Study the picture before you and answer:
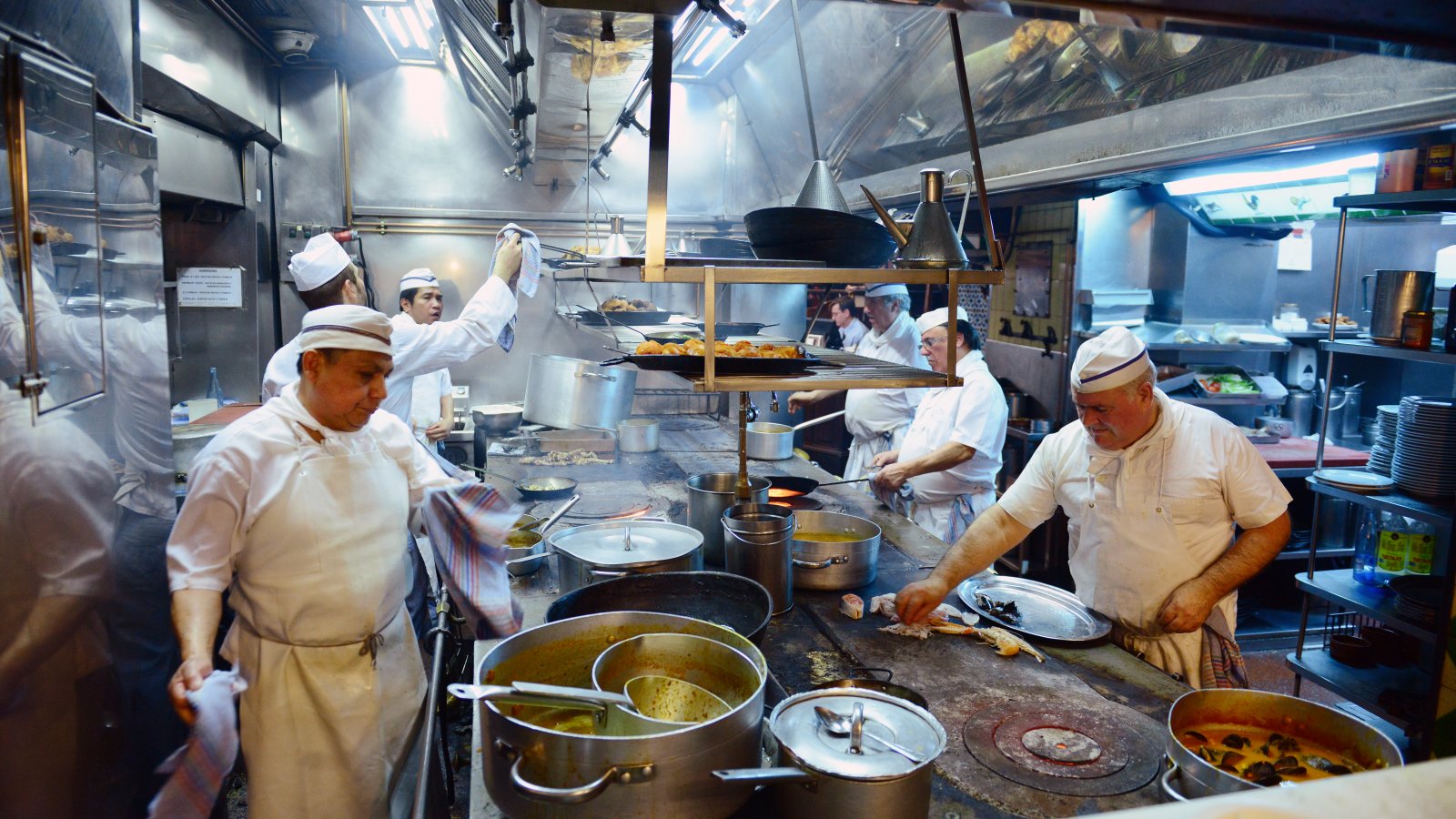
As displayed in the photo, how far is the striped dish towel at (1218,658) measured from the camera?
2.39 meters

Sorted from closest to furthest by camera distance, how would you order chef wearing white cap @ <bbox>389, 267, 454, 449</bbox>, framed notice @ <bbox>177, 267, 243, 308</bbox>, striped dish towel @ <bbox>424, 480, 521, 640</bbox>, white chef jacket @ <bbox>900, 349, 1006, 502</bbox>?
striped dish towel @ <bbox>424, 480, 521, 640</bbox>
white chef jacket @ <bbox>900, 349, 1006, 502</bbox>
chef wearing white cap @ <bbox>389, 267, 454, 449</bbox>
framed notice @ <bbox>177, 267, 243, 308</bbox>

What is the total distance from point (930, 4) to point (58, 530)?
6.45 feet

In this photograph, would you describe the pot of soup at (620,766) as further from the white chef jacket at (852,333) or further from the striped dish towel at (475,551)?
the white chef jacket at (852,333)

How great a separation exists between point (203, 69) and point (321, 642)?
12.8 feet

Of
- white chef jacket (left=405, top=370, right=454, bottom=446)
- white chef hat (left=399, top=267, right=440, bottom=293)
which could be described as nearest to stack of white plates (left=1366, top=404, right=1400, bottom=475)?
white chef hat (left=399, top=267, right=440, bottom=293)

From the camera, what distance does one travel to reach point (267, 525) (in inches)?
83.7

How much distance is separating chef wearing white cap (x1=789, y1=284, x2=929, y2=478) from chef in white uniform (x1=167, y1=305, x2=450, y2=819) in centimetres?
345

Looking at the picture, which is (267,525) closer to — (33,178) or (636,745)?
(33,178)

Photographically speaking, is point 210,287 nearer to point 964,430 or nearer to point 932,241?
point 964,430

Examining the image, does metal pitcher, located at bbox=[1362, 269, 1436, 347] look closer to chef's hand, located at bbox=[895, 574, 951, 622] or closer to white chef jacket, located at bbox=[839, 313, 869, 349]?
chef's hand, located at bbox=[895, 574, 951, 622]

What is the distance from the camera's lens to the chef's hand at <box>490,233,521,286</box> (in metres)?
3.67

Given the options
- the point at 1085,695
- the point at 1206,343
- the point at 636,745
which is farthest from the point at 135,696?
the point at 1206,343

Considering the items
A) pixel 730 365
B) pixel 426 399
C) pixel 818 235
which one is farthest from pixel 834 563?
pixel 426 399

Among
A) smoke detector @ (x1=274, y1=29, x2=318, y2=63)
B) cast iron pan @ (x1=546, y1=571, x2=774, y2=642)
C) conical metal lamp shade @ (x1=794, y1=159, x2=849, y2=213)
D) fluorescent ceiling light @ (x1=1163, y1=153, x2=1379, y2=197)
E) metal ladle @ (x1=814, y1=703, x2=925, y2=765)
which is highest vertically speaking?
smoke detector @ (x1=274, y1=29, x2=318, y2=63)
